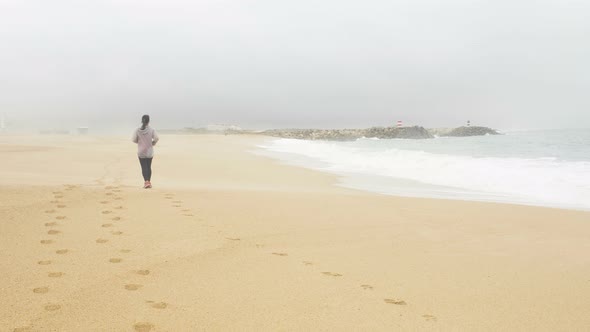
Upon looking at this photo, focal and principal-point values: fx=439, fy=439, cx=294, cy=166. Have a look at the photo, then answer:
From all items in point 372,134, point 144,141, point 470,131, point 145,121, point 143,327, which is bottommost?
point 143,327

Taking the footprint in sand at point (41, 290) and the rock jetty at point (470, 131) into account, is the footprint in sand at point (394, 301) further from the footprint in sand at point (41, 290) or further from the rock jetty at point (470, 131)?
the rock jetty at point (470, 131)

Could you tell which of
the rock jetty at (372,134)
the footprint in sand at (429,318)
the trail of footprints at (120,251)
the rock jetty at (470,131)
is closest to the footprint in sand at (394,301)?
the trail of footprints at (120,251)

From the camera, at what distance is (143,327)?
3.18m

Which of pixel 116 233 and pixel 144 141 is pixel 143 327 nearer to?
pixel 116 233

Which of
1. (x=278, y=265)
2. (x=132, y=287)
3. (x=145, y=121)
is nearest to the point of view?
(x=132, y=287)

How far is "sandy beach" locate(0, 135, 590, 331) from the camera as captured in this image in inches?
137

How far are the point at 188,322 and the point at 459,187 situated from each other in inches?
439

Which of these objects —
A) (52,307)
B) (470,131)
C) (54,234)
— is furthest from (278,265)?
(470,131)

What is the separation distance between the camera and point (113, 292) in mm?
3762

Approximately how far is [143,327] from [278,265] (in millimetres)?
1890

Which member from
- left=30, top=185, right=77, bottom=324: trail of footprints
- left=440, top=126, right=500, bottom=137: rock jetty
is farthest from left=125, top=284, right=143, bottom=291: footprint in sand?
left=440, top=126, right=500, bottom=137: rock jetty

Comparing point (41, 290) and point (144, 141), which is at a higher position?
point (144, 141)

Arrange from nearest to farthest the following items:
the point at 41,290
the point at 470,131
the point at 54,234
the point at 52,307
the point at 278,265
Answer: the point at 52,307 → the point at 41,290 → the point at 278,265 → the point at 54,234 → the point at 470,131

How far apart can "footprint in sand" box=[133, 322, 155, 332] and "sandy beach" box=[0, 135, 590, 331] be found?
38 millimetres
